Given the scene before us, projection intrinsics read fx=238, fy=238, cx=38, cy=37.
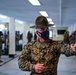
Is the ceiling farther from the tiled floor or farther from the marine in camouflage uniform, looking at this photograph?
the marine in camouflage uniform

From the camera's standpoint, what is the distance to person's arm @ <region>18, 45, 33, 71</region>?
2679mm

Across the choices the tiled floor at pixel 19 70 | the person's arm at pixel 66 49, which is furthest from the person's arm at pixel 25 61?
the tiled floor at pixel 19 70

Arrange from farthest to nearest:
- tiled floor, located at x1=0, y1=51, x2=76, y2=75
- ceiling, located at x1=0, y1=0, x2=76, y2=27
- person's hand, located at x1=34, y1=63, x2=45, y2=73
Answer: tiled floor, located at x1=0, y1=51, x2=76, y2=75 → ceiling, located at x1=0, y1=0, x2=76, y2=27 → person's hand, located at x1=34, y1=63, x2=45, y2=73

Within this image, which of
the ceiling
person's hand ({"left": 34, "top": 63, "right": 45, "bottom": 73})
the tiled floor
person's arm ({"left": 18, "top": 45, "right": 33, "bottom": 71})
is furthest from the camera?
the tiled floor

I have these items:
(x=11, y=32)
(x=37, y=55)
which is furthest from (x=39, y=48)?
(x=11, y=32)

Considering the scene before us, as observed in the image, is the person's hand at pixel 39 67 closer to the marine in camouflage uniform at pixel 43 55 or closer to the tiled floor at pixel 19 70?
the marine in camouflage uniform at pixel 43 55

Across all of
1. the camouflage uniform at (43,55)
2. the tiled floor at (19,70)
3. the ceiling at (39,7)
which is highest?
the ceiling at (39,7)

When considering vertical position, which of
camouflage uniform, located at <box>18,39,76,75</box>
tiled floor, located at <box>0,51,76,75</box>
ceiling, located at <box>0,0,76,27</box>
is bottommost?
tiled floor, located at <box>0,51,76,75</box>

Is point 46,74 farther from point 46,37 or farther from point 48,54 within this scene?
point 46,37

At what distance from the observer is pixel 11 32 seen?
14312 mm

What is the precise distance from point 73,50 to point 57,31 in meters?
41.0

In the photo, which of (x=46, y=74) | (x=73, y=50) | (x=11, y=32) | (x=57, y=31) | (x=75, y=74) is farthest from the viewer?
(x=57, y=31)

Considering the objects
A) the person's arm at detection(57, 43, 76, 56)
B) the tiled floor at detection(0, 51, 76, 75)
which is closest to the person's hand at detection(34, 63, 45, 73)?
Answer: the person's arm at detection(57, 43, 76, 56)

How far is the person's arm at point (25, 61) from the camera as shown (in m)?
2.68
